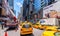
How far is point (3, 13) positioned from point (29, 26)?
593mm

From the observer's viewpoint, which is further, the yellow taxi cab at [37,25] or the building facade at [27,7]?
the yellow taxi cab at [37,25]

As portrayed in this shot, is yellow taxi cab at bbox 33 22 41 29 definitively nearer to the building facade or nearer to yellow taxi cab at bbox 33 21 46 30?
yellow taxi cab at bbox 33 21 46 30

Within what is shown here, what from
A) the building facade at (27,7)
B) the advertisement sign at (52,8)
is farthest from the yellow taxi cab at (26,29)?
the advertisement sign at (52,8)

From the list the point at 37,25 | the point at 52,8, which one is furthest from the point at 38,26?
the point at 52,8

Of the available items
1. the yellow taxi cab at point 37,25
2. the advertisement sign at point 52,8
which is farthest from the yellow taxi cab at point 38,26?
the advertisement sign at point 52,8

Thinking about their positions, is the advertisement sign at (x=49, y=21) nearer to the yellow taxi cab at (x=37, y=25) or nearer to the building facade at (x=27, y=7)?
the yellow taxi cab at (x=37, y=25)

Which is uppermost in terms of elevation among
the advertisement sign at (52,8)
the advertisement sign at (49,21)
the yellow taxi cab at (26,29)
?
the advertisement sign at (52,8)

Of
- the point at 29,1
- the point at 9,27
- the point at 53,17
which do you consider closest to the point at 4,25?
the point at 9,27

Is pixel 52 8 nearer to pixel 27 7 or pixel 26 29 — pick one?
pixel 27 7

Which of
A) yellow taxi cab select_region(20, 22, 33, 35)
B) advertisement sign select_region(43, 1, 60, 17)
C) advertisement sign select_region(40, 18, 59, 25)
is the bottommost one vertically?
yellow taxi cab select_region(20, 22, 33, 35)

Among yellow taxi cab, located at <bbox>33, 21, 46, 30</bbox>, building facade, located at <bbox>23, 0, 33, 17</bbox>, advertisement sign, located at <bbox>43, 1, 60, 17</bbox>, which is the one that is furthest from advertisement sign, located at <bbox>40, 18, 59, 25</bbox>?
building facade, located at <bbox>23, 0, 33, 17</bbox>

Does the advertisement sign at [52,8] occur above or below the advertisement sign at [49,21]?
above

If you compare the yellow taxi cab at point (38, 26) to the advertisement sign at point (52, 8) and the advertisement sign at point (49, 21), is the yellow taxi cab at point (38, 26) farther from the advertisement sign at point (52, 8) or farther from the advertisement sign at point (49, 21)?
the advertisement sign at point (52, 8)

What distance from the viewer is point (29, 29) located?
3629mm
